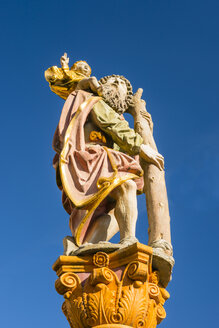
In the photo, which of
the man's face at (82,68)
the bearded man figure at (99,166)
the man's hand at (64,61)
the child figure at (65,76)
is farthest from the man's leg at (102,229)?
the man's hand at (64,61)

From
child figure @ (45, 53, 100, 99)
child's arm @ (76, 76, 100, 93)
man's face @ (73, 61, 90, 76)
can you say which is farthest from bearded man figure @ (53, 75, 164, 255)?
man's face @ (73, 61, 90, 76)

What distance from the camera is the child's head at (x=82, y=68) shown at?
9719 millimetres

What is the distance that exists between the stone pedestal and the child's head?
13.3ft

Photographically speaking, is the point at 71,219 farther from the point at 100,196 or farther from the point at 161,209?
the point at 161,209

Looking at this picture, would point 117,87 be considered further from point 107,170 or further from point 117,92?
point 107,170

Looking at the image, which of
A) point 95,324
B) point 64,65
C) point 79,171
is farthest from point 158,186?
point 64,65

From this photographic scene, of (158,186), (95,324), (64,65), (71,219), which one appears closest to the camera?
(95,324)

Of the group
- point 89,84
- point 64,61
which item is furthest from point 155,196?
point 64,61

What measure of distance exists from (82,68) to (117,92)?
132 centimetres

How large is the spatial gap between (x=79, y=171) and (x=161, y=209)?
128 centimetres

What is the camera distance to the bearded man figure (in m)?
7.16

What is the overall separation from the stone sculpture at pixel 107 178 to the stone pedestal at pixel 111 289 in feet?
0.06

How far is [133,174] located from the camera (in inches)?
300

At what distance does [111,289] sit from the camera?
6.52 meters
